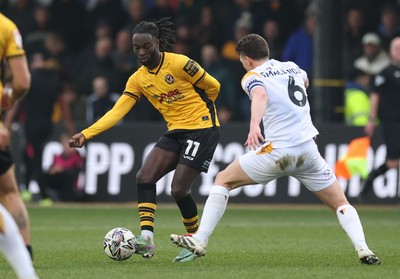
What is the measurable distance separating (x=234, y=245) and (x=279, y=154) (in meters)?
2.46

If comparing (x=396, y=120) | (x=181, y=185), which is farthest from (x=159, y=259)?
(x=396, y=120)

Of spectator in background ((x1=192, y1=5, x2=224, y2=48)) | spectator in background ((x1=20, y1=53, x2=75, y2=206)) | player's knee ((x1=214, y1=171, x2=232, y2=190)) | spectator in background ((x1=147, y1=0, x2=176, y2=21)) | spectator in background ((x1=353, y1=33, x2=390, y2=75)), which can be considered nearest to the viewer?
player's knee ((x1=214, y1=171, x2=232, y2=190))

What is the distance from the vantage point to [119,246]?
1032 cm

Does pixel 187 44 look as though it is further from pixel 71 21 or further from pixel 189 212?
pixel 189 212

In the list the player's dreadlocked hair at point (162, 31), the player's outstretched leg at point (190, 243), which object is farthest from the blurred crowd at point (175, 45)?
the player's outstretched leg at point (190, 243)

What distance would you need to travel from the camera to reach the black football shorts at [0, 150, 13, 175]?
8.70 metres

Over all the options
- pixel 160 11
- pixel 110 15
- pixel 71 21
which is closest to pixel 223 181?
pixel 160 11

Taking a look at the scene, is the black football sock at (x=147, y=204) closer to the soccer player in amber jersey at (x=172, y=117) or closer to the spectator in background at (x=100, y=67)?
the soccer player in amber jersey at (x=172, y=117)

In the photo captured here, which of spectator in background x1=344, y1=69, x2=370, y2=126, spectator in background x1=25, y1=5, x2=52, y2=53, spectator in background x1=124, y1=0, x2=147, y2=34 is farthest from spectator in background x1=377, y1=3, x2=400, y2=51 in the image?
spectator in background x1=25, y1=5, x2=52, y2=53

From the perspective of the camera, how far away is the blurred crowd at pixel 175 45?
1989 centimetres

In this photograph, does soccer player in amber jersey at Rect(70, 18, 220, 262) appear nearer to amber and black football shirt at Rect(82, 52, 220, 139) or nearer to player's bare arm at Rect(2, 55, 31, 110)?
amber and black football shirt at Rect(82, 52, 220, 139)

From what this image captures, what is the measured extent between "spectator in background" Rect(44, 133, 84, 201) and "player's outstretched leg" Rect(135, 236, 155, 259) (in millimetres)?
8051

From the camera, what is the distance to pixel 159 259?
34.8ft

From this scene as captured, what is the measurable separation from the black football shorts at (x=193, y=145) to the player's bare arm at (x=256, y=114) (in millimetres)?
1239
